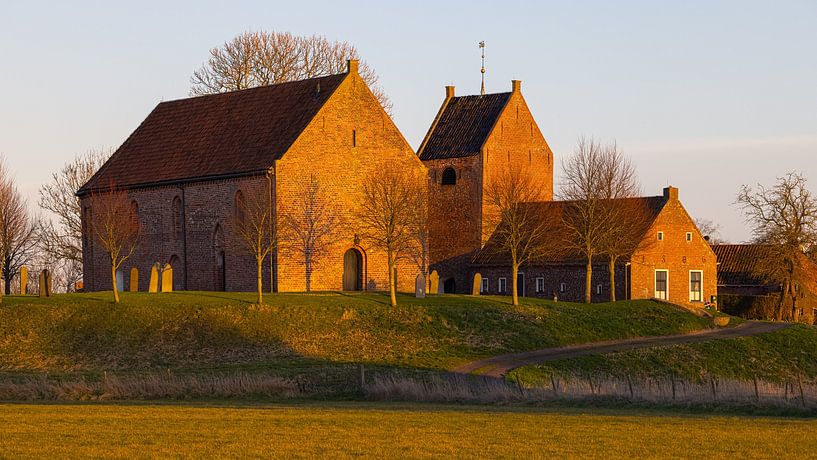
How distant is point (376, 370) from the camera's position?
43.0 meters

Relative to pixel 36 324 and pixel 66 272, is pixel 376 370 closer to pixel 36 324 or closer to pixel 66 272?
pixel 36 324

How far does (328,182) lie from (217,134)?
8.16 m

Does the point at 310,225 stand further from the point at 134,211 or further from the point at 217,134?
the point at 134,211

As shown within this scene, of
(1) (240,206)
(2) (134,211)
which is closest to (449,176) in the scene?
(1) (240,206)

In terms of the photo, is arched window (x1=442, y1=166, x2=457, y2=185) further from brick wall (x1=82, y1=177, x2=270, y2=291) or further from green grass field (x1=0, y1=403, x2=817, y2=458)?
green grass field (x1=0, y1=403, x2=817, y2=458)

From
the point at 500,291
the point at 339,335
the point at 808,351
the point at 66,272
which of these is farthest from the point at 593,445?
the point at 66,272

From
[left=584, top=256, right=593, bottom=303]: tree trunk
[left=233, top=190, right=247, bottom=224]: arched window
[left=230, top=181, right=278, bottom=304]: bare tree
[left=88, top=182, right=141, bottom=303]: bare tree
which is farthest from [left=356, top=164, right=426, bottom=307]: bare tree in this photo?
[left=88, top=182, right=141, bottom=303]: bare tree

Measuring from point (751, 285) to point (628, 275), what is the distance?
16389 mm

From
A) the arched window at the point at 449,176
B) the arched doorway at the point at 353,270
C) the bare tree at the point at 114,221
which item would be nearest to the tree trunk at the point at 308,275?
the arched doorway at the point at 353,270

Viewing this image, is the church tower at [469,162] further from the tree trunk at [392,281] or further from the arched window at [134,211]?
the arched window at [134,211]

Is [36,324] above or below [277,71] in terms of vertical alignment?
below

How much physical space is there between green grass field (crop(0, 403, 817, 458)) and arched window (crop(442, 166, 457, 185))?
147 feet

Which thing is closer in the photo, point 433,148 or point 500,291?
point 500,291

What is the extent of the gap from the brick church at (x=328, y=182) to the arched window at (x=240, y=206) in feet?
0.57
